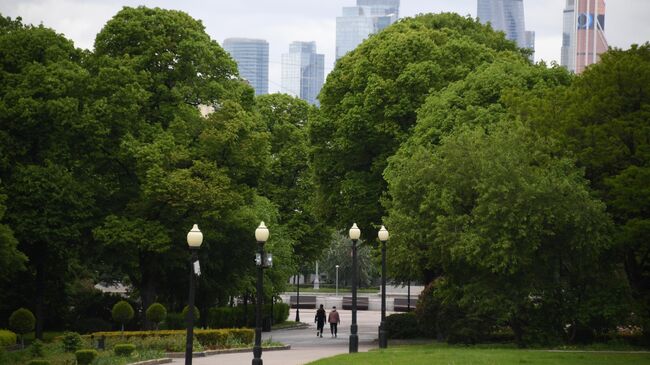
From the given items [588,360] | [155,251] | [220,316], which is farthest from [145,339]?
[220,316]

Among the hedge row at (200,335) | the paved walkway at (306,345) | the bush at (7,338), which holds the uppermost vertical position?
the hedge row at (200,335)

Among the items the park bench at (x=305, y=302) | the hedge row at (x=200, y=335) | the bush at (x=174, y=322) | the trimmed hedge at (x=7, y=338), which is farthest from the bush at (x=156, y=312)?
the park bench at (x=305, y=302)

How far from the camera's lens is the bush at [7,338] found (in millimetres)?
44594

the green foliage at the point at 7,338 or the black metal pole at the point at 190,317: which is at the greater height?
the black metal pole at the point at 190,317

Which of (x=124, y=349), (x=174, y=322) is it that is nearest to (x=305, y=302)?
(x=174, y=322)

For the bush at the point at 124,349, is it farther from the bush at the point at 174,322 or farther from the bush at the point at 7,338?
the bush at the point at 174,322

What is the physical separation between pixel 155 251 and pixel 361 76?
14535 millimetres

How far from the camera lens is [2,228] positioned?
141ft

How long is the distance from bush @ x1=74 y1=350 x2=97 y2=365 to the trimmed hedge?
998 cm

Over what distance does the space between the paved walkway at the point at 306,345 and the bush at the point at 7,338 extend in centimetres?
849

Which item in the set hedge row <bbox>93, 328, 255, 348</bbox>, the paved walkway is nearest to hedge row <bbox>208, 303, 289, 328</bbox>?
the paved walkway

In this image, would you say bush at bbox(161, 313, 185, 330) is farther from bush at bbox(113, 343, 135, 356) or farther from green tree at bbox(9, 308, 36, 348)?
bush at bbox(113, 343, 135, 356)

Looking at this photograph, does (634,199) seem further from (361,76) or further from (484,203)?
(361,76)

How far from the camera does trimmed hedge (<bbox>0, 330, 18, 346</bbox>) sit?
4462 cm
